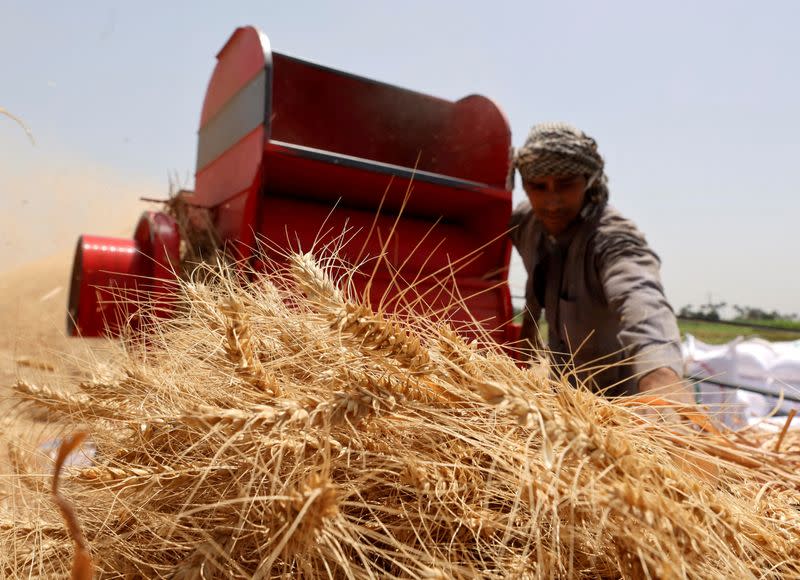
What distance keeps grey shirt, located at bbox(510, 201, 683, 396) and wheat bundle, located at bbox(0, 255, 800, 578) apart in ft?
3.26

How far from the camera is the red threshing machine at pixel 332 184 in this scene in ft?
7.99

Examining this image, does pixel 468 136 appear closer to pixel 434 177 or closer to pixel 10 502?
pixel 434 177

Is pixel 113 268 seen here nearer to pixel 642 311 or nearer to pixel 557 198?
pixel 557 198

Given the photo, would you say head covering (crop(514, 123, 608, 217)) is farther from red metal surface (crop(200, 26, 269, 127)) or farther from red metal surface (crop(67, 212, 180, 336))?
red metal surface (crop(67, 212, 180, 336))

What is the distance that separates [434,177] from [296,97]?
142 centimetres

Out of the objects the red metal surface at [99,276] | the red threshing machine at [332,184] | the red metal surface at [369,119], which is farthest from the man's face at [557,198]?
the red metal surface at [99,276]

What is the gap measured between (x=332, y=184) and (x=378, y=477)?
206 cm

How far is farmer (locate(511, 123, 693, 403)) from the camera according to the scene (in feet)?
7.20

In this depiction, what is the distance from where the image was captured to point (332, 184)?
8.65 ft

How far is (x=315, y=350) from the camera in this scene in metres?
0.83

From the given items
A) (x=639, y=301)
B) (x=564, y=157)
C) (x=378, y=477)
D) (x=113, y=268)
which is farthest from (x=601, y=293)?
(x=113, y=268)

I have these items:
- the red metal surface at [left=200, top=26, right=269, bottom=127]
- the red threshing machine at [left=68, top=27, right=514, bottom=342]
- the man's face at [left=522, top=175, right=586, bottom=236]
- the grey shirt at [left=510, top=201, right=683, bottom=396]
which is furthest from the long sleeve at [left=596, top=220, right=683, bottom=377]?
the red metal surface at [left=200, top=26, right=269, bottom=127]

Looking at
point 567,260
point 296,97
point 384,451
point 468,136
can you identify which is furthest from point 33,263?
point 384,451

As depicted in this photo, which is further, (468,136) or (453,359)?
(468,136)
